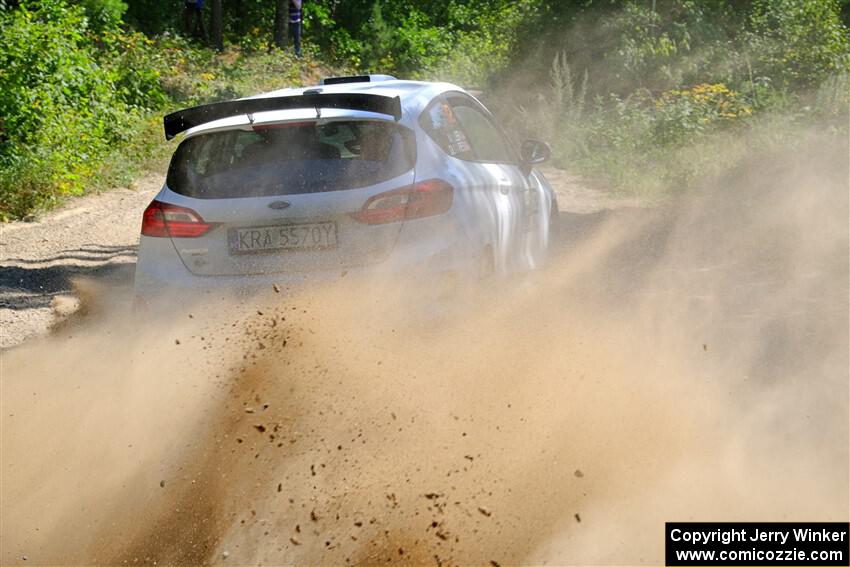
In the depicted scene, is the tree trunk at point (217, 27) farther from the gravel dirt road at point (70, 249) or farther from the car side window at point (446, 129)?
the car side window at point (446, 129)

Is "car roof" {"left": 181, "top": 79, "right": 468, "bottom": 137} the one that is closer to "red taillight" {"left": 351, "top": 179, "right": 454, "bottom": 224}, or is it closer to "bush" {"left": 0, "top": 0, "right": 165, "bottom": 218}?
"red taillight" {"left": 351, "top": 179, "right": 454, "bottom": 224}

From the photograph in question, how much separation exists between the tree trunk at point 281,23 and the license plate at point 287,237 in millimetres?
23438

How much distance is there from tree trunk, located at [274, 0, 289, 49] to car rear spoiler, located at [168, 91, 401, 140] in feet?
75.1

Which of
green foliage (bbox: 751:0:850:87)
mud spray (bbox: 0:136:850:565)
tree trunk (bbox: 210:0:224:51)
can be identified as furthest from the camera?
tree trunk (bbox: 210:0:224:51)

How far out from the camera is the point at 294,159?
18.1ft

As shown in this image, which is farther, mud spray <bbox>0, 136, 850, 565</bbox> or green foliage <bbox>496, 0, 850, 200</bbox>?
green foliage <bbox>496, 0, 850, 200</bbox>

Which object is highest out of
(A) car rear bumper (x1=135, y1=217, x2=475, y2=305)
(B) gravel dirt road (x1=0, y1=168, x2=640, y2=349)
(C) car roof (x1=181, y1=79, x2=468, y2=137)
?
(C) car roof (x1=181, y1=79, x2=468, y2=137)

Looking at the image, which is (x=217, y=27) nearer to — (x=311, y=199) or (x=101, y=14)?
(x=101, y=14)

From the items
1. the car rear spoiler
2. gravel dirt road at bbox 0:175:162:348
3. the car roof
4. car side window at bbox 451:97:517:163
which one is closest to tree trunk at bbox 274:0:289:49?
gravel dirt road at bbox 0:175:162:348

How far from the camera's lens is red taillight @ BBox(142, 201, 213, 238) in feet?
18.0

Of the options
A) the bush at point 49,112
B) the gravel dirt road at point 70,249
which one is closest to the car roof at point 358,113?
the gravel dirt road at point 70,249

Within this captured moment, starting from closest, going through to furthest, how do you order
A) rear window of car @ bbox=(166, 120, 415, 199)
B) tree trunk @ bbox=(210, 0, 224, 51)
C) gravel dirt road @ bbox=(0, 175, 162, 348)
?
rear window of car @ bbox=(166, 120, 415, 199), gravel dirt road @ bbox=(0, 175, 162, 348), tree trunk @ bbox=(210, 0, 224, 51)

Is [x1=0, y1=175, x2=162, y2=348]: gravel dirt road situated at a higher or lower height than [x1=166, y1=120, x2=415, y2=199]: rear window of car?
lower

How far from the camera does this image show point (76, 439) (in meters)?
5.21
